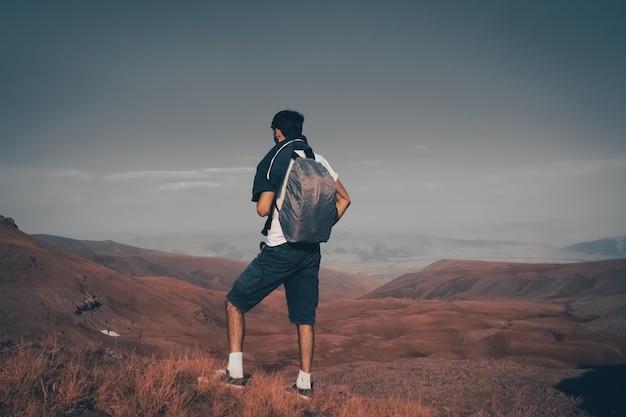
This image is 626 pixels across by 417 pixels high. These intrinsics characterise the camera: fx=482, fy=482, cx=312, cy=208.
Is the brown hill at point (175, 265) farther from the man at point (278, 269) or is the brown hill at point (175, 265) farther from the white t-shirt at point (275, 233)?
the white t-shirt at point (275, 233)

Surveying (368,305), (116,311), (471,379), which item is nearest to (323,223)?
(471,379)

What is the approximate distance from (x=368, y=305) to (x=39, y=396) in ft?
108

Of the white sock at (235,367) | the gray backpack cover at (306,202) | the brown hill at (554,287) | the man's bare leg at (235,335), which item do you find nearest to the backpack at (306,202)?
the gray backpack cover at (306,202)

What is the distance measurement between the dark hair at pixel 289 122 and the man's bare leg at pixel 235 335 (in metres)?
1.70

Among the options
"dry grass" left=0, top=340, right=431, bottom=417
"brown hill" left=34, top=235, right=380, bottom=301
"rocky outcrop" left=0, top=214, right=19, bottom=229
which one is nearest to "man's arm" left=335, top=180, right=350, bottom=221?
"dry grass" left=0, top=340, right=431, bottom=417

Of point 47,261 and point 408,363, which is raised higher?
point 47,261

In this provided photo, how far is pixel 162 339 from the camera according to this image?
17.1m

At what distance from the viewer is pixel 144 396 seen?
3.49 m

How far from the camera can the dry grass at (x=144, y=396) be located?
3.26 m

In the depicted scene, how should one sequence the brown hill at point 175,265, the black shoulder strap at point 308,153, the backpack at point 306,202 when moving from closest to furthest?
the backpack at point 306,202
the black shoulder strap at point 308,153
the brown hill at point 175,265

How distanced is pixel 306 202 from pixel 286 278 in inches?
32.3

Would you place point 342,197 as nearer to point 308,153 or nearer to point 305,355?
point 308,153

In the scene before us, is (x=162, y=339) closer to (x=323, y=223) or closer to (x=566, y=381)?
(x=566, y=381)

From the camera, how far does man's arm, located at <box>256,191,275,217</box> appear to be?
13.8 feet
